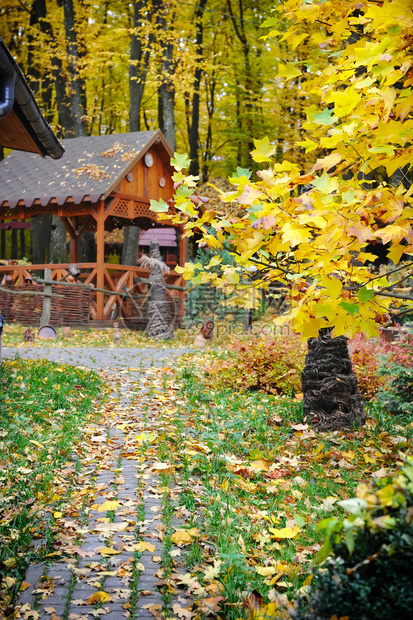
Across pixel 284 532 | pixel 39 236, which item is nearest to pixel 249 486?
pixel 284 532

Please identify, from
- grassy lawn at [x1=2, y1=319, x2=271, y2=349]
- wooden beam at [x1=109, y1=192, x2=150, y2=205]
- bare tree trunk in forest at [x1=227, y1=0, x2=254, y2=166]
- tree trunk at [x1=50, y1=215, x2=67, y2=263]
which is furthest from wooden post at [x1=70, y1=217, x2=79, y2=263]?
bare tree trunk in forest at [x1=227, y1=0, x2=254, y2=166]

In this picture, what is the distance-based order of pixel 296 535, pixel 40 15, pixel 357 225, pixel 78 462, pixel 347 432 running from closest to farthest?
pixel 357 225 < pixel 296 535 < pixel 78 462 < pixel 347 432 < pixel 40 15

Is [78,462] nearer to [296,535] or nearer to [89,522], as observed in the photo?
[89,522]

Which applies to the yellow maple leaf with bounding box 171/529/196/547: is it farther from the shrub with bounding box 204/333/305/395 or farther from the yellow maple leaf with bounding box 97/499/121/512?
the shrub with bounding box 204/333/305/395

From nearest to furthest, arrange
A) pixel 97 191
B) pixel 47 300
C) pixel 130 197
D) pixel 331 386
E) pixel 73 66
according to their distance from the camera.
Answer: pixel 331 386 < pixel 47 300 < pixel 97 191 < pixel 130 197 < pixel 73 66

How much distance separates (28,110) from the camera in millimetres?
7547

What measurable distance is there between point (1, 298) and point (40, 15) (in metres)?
13.6

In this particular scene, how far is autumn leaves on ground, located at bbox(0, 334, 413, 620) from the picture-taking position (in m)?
3.12

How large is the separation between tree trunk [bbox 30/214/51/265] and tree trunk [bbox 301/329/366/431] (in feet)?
61.6

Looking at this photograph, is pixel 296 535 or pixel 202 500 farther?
pixel 202 500

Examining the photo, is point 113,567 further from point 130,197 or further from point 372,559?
point 130,197

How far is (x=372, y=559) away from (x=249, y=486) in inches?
113

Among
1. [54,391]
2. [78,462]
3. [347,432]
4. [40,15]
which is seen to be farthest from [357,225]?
[40,15]

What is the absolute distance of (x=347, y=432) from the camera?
605 cm
